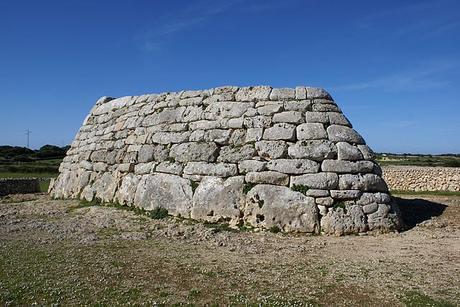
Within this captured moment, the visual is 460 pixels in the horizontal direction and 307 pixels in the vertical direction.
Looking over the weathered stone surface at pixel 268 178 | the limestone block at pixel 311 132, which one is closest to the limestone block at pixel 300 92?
the limestone block at pixel 311 132

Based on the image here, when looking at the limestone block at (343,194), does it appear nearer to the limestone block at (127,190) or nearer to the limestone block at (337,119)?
Answer: the limestone block at (337,119)

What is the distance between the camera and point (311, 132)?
34.2ft

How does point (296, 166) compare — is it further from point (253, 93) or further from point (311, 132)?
point (253, 93)

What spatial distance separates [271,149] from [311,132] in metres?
1.09

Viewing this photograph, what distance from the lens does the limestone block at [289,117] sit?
10709 millimetres

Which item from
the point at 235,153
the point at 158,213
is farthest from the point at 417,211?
the point at 158,213

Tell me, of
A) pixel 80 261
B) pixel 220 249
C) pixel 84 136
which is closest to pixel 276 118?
pixel 220 249

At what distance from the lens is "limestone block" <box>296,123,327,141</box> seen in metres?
10.4

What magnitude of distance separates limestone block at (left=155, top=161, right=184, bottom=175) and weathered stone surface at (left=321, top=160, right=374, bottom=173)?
3.82m

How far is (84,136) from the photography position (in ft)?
54.2

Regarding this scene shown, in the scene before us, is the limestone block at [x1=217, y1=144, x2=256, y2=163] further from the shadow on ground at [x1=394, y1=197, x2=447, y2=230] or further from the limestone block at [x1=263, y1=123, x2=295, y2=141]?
the shadow on ground at [x1=394, y1=197, x2=447, y2=230]

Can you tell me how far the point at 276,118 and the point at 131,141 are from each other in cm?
503

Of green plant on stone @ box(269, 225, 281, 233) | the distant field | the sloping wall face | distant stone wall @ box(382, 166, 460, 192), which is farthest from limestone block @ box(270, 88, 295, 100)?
the distant field

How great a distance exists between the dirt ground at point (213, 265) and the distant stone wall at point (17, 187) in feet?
41.5
